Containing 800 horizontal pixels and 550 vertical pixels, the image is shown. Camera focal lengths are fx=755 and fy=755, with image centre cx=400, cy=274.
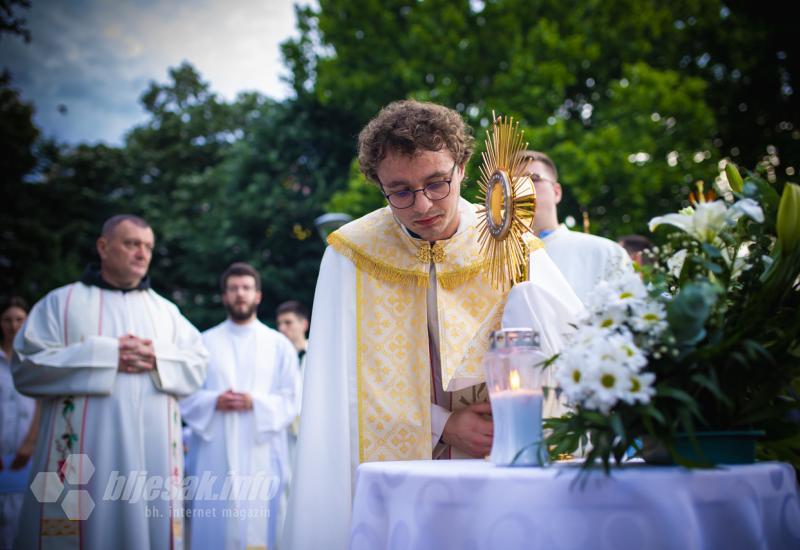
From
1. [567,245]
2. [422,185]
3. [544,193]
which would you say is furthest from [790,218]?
[567,245]

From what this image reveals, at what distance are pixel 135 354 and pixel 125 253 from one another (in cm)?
97

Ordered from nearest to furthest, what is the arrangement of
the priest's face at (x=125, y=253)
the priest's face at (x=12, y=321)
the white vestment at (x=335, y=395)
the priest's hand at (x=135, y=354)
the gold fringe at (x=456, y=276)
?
the white vestment at (x=335, y=395) → the gold fringe at (x=456, y=276) → the priest's hand at (x=135, y=354) → the priest's face at (x=125, y=253) → the priest's face at (x=12, y=321)

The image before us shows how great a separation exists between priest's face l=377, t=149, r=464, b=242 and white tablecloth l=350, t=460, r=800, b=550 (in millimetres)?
1589

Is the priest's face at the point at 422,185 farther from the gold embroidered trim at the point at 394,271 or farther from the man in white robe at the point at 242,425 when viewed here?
the man in white robe at the point at 242,425

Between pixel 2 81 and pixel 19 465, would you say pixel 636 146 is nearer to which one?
pixel 19 465

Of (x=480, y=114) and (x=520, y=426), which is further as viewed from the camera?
(x=480, y=114)

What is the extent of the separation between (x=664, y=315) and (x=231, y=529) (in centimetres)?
692

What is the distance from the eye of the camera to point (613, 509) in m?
1.89

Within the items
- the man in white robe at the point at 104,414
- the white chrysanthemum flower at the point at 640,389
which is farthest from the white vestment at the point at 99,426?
the white chrysanthemum flower at the point at 640,389

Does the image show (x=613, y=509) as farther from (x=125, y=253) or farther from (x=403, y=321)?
(x=125, y=253)

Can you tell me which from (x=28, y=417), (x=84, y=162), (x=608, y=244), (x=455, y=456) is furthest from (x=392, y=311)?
(x=84, y=162)

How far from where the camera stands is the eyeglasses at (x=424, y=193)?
133 inches

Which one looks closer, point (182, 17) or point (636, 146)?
point (636, 146)

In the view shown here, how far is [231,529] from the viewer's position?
26.0 feet
